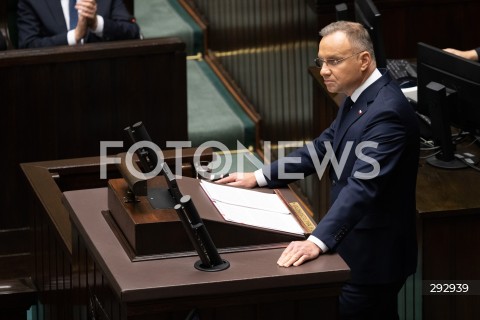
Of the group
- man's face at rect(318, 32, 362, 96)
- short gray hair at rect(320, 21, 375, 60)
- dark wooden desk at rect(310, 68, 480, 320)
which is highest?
short gray hair at rect(320, 21, 375, 60)

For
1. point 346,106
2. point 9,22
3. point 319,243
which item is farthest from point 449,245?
point 9,22

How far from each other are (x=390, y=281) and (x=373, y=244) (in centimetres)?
12

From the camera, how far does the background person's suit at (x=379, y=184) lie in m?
3.29

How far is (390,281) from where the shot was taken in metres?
3.54

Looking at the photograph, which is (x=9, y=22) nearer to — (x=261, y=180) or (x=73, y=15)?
(x=73, y=15)

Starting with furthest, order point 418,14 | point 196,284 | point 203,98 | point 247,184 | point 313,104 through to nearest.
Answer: point 203,98, point 418,14, point 313,104, point 247,184, point 196,284

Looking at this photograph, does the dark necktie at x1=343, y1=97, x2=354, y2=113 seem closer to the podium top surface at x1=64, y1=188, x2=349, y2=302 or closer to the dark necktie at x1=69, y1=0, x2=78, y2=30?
the podium top surface at x1=64, y1=188, x2=349, y2=302

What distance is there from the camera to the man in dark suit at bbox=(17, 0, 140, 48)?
5.46 meters

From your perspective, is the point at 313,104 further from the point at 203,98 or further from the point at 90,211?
the point at 90,211

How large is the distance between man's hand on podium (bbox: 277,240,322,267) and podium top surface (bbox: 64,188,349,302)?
0.01 m

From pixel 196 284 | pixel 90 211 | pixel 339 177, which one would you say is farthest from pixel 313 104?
pixel 196 284

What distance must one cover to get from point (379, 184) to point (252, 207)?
357 millimetres

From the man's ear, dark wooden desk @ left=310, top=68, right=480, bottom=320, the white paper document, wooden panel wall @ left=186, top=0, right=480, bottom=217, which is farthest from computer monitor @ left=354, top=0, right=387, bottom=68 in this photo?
the white paper document

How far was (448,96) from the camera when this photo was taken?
454 cm
